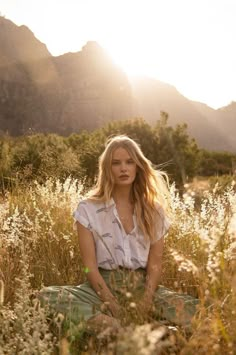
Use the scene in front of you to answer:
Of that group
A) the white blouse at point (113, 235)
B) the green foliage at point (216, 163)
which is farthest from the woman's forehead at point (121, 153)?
the green foliage at point (216, 163)

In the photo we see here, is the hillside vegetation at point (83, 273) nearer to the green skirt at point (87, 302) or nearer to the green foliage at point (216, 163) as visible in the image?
the green skirt at point (87, 302)

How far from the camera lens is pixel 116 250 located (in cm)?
389

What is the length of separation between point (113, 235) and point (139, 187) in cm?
47

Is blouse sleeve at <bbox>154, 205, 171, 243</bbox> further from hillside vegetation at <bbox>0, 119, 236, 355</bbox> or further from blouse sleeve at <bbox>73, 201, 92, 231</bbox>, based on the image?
blouse sleeve at <bbox>73, 201, 92, 231</bbox>

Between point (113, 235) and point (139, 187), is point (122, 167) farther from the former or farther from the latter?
point (113, 235)

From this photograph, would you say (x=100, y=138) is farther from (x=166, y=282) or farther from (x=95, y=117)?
(x=95, y=117)

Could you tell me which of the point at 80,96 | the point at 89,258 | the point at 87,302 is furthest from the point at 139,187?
the point at 80,96

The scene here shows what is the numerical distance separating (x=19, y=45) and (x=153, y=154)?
248 feet

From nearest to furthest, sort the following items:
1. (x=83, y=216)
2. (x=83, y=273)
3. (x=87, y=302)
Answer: (x=87, y=302) < (x=83, y=216) < (x=83, y=273)

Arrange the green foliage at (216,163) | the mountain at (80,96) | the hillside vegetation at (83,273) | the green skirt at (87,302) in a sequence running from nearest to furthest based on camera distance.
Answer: the hillside vegetation at (83,273) < the green skirt at (87,302) < the green foliage at (216,163) < the mountain at (80,96)

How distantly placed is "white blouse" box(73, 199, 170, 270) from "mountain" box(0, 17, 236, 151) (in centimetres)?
5971

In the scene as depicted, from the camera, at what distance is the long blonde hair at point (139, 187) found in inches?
156

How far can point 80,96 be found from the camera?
7888 centimetres

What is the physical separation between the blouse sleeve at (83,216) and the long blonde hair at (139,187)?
134 mm
